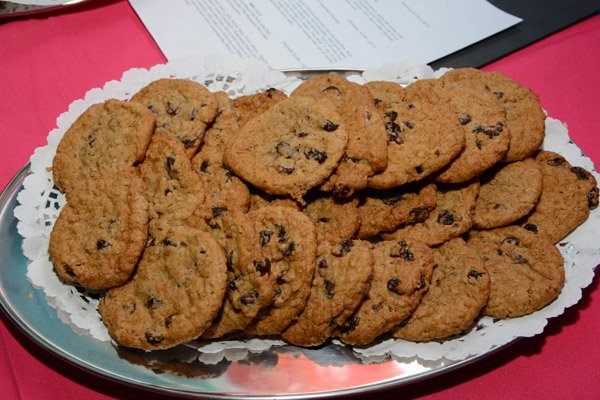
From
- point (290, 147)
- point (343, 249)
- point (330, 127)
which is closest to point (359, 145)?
point (330, 127)

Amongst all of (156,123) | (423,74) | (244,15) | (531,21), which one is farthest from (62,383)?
(531,21)

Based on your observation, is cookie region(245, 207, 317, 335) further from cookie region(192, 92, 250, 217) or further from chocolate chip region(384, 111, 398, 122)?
chocolate chip region(384, 111, 398, 122)

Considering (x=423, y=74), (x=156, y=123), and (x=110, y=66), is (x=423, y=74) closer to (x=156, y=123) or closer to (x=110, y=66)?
(x=156, y=123)

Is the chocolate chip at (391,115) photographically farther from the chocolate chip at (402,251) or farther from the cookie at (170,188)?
the cookie at (170,188)

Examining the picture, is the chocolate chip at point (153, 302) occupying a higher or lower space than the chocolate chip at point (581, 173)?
higher

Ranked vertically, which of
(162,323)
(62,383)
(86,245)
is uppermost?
(86,245)

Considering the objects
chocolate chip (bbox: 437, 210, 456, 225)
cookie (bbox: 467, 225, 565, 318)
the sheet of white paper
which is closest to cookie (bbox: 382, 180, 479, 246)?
chocolate chip (bbox: 437, 210, 456, 225)

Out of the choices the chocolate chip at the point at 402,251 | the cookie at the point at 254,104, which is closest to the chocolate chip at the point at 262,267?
the chocolate chip at the point at 402,251
